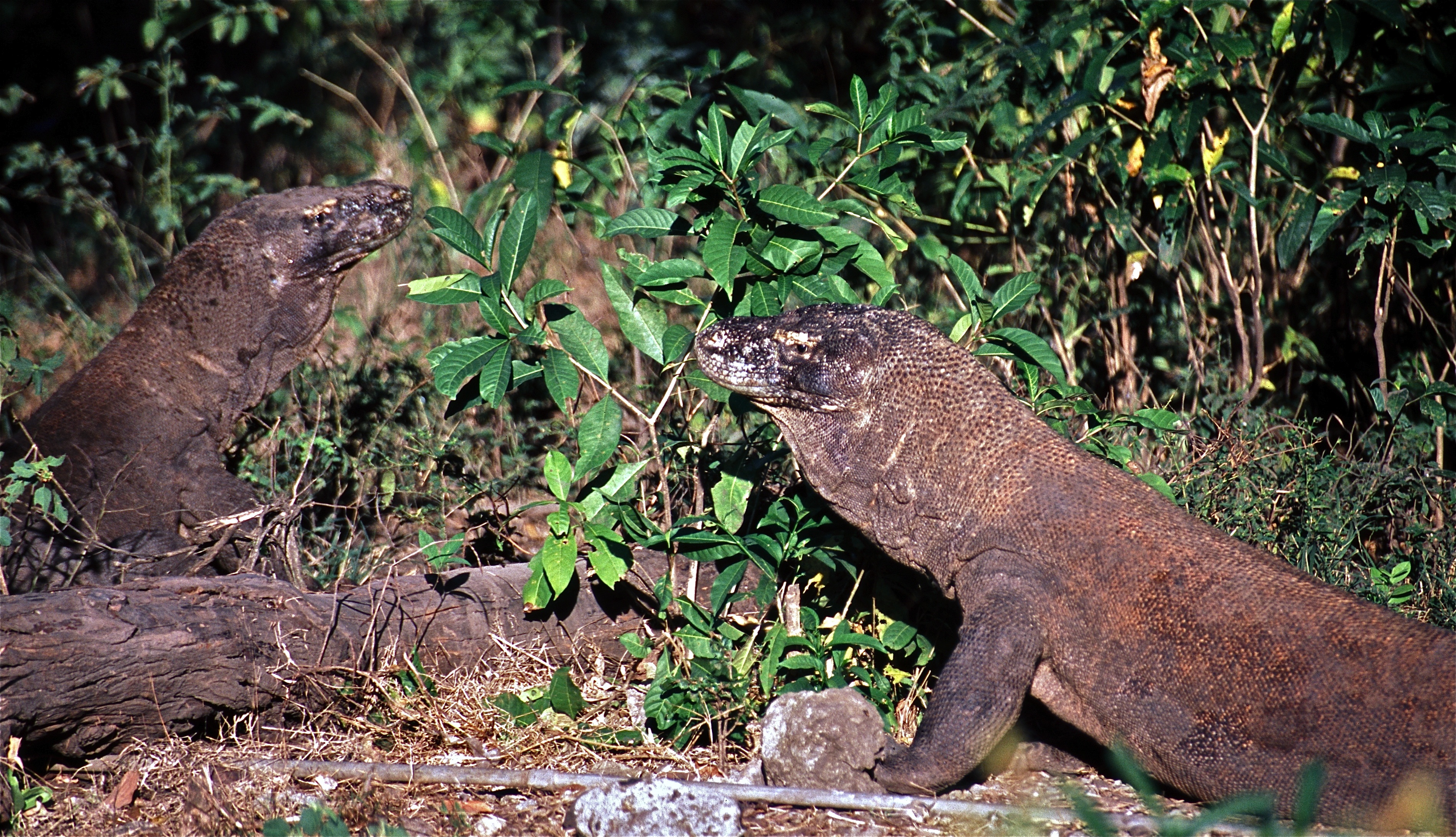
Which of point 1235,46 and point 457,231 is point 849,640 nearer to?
point 457,231

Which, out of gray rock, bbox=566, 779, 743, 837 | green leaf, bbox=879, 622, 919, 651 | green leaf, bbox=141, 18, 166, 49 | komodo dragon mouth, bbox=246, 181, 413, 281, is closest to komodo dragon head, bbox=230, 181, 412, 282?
komodo dragon mouth, bbox=246, 181, 413, 281

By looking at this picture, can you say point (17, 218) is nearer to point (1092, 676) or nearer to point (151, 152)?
point (151, 152)

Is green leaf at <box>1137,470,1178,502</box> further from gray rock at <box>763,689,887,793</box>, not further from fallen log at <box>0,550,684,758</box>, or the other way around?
fallen log at <box>0,550,684,758</box>

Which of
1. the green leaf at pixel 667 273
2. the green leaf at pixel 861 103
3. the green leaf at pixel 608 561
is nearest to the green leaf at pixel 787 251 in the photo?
the green leaf at pixel 667 273

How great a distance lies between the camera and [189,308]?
Answer: 480cm

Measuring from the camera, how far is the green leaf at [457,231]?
137 inches

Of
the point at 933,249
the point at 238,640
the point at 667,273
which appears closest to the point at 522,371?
the point at 667,273

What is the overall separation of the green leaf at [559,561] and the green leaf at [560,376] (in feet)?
1.36

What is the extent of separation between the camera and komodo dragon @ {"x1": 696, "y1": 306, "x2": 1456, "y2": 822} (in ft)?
8.88

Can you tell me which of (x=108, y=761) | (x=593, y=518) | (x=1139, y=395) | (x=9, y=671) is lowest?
(x=108, y=761)

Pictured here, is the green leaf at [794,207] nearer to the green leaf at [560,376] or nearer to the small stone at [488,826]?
the green leaf at [560,376]

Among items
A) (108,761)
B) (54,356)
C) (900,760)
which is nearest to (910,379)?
(900,760)

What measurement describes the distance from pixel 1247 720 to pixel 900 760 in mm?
836

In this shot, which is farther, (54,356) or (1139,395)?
(1139,395)
